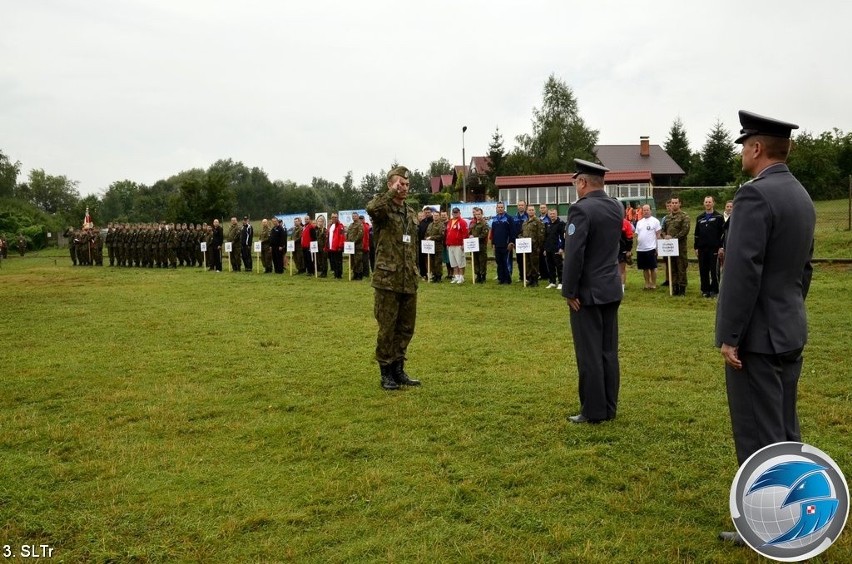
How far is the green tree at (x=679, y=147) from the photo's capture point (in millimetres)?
65750

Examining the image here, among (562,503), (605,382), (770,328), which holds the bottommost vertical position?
(562,503)

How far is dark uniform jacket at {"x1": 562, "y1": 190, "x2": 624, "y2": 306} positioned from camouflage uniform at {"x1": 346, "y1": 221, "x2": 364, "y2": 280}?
50.3 feet

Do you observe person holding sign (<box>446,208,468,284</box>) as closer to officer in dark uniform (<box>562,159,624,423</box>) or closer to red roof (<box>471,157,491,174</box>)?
officer in dark uniform (<box>562,159,624,423</box>)

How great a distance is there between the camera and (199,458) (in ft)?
16.3

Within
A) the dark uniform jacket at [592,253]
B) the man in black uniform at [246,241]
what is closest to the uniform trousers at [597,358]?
the dark uniform jacket at [592,253]

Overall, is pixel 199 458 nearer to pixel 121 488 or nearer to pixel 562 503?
pixel 121 488

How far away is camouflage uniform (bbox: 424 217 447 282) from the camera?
63.6 ft

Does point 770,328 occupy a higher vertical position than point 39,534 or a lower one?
higher

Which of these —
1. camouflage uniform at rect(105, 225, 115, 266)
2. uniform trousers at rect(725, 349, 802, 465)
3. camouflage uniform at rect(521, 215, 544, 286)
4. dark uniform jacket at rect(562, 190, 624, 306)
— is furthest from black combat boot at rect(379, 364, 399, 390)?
camouflage uniform at rect(105, 225, 115, 266)

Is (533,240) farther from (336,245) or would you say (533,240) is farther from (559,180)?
(559,180)

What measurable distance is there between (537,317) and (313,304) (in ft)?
16.2

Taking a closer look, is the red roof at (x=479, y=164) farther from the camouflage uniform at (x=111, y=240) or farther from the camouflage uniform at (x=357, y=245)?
the camouflage uniform at (x=357, y=245)

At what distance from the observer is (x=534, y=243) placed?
17625 millimetres

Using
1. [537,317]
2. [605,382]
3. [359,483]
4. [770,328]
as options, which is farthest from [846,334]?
[359,483]
